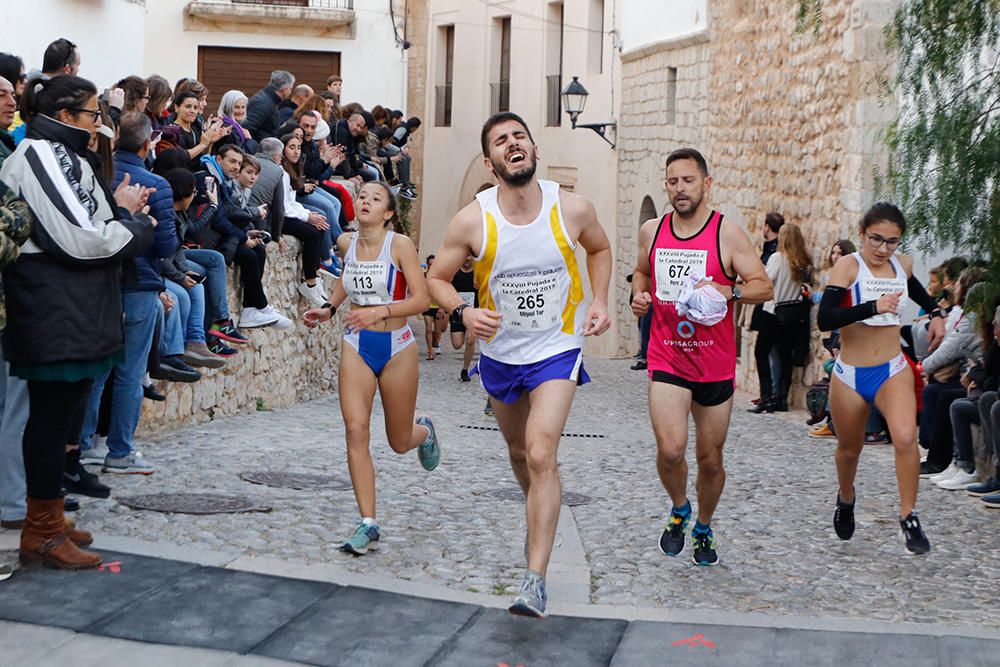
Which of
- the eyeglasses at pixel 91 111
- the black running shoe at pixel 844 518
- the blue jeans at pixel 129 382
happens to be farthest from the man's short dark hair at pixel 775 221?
the eyeglasses at pixel 91 111

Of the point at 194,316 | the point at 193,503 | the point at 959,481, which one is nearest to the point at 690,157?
the point at 193,503

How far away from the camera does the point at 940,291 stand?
12188 millimetres

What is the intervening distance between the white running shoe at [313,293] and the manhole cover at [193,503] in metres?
6.71

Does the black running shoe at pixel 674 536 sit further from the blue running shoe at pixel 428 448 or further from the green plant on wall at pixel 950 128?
the green plant on wall at pixel 950 128

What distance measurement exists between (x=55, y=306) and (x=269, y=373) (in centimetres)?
812

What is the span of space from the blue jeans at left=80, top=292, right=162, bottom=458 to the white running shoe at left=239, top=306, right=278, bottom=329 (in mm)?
3885

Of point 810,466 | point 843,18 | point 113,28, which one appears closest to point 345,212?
point 113,28

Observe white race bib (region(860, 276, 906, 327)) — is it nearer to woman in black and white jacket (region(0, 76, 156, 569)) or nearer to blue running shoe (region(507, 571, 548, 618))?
blue running shoe (region(507, 571, 548, 618))

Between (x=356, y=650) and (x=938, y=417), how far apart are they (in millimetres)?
6982

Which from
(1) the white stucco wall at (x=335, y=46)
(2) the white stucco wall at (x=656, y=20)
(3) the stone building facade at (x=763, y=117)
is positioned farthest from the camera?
(1) the white stucco wall at (x=335, y=46)

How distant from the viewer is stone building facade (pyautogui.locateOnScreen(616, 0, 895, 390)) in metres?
15.8

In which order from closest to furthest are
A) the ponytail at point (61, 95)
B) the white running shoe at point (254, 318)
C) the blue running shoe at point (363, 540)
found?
1. the ponytail at point (61, 95)
2. the blue running shoe at point (363, 540)
3. the white running shoe at point (254, 318)

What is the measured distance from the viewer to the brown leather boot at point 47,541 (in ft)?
21.0

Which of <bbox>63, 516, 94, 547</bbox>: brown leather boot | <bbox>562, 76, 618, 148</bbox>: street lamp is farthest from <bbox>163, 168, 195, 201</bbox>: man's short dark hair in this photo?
<bbox>562, 76, 618, 148</bbox>: street lamp
